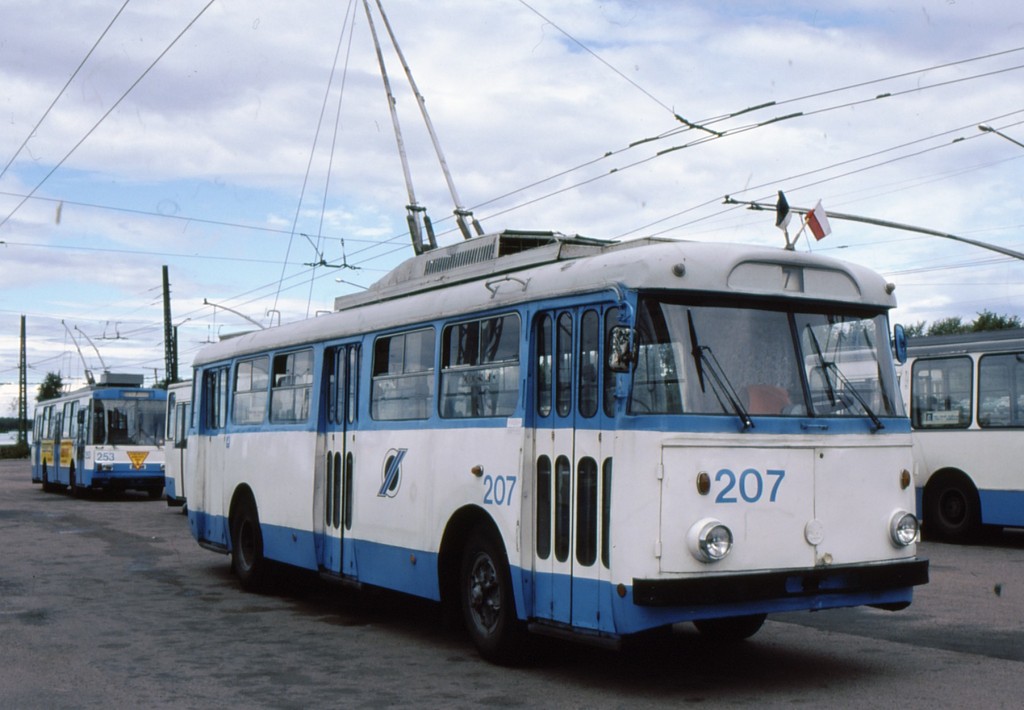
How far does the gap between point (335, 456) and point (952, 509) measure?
428 inches

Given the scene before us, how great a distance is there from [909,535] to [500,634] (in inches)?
111

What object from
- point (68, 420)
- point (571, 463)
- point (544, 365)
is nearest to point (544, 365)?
point (544, 365)

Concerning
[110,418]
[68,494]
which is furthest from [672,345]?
[68,494]

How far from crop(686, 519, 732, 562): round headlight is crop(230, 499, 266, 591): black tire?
22.8 feet

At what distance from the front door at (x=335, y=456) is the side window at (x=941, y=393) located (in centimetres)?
1060

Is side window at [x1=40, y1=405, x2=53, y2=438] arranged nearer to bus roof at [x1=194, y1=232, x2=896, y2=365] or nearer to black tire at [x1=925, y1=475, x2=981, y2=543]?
black tire at [x1=925, y1=475, x2=981, y2=543]

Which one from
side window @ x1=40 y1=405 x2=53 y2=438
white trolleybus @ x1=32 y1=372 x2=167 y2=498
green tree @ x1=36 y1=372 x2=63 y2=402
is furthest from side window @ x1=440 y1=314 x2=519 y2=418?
green tree @ x1=36 y1=372 x2=63 y2=402

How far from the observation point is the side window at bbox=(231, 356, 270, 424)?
13969 mm

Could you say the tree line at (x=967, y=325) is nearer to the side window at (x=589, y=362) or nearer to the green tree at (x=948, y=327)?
the green tree at (x=948, y=327)

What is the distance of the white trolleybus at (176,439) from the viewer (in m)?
28.3

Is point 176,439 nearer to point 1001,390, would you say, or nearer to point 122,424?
point 122,424

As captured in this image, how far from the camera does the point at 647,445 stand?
7.77 metres

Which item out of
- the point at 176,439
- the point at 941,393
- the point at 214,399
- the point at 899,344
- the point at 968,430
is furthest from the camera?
the point at 176,439

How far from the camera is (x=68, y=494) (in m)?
38.5
